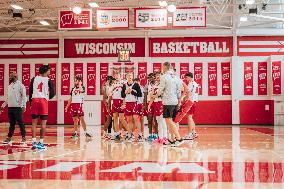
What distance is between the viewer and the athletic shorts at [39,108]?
10672mm

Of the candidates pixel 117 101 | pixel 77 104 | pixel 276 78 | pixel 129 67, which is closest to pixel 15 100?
pixel 77 104

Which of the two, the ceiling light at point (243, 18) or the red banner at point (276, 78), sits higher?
the ceiling light at point (243, 18)

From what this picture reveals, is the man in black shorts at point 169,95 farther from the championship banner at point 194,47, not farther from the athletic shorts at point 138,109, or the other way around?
the championship banner at point 194,47

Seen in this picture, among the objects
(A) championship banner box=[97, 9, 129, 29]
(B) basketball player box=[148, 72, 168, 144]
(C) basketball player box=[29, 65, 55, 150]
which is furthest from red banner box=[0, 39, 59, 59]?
(C) basketball player box=[29, 65, 55, 150]

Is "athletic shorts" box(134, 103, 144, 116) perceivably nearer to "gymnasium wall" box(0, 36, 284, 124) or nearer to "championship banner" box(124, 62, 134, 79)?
"gymnasium wall" box(0, 36, 284, 124)

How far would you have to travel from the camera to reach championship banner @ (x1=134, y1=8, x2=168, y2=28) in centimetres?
1725

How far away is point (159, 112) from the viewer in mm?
12836

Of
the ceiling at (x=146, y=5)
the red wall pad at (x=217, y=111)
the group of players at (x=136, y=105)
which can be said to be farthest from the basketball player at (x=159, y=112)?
the red wall pad at (x=217, y=111)

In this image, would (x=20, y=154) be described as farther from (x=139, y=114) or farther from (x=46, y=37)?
(x=46, y=37)

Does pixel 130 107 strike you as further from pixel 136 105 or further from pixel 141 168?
pixel 141 168

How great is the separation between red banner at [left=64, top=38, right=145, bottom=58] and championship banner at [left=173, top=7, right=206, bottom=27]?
28.4 ft

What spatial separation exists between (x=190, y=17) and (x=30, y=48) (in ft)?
38.2

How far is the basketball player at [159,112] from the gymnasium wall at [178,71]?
12199mm

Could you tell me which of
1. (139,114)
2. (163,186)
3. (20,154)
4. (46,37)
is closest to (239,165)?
(163,186)
